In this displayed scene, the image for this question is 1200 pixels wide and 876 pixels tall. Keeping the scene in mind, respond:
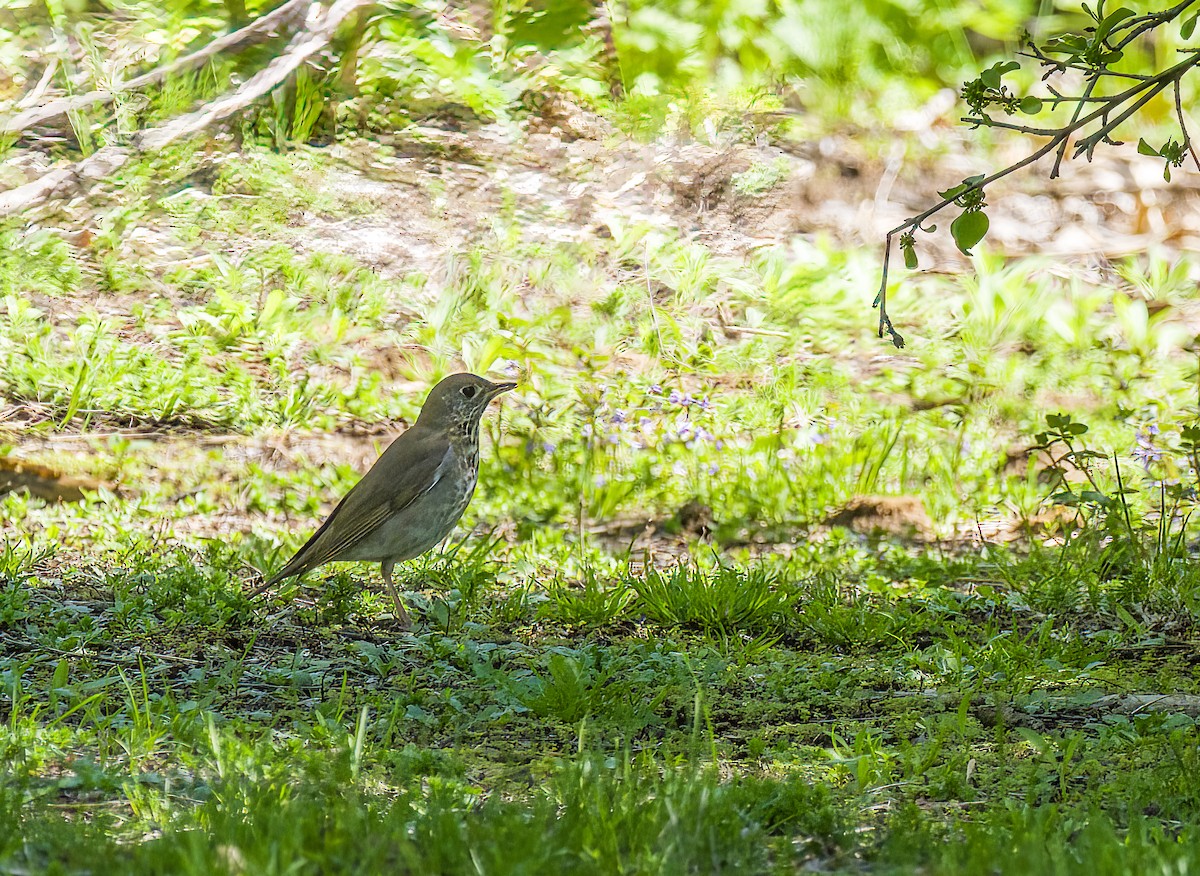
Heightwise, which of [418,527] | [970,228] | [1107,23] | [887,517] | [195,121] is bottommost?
[887,517]

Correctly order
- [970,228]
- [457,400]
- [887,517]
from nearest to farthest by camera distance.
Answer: [970,228] → [457,400] → [887,517]

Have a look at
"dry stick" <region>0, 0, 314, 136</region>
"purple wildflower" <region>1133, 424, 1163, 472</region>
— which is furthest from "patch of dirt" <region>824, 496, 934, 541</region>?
"dry stick" <region>0, 0, 314, 136</region>

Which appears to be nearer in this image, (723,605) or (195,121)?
(723,605)

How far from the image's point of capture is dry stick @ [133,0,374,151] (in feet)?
28.8

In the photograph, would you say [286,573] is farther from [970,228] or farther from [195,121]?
[195,121]

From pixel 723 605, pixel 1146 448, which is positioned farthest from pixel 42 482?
pixel 1146 448

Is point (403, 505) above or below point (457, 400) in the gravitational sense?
below

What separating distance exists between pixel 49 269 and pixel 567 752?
5371 mm

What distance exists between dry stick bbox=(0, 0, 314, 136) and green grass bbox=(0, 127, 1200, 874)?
2.34 ft

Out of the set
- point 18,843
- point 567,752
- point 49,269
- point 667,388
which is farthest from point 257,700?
point 49,269

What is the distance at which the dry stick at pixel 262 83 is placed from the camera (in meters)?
8.79

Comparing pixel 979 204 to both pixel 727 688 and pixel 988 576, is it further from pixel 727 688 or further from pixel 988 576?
pixel 988 576

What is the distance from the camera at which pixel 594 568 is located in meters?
5.74

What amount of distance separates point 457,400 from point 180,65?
4870 mm
